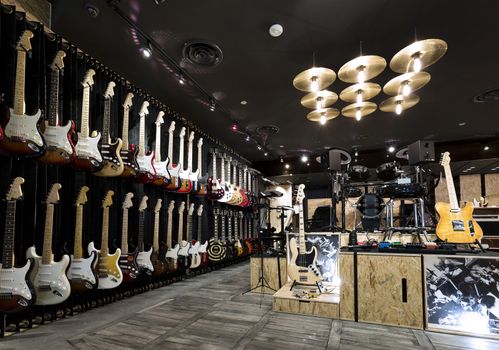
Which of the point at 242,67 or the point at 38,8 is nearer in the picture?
the point at 38,8

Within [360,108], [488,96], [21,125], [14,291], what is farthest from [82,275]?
[488,96]

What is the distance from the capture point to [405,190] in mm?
3438

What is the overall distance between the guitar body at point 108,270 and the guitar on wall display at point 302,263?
1.98m

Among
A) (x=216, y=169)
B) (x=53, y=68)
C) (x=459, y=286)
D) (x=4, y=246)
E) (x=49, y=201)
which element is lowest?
(x=459, y=286)

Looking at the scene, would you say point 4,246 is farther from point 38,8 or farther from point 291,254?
point 291,254

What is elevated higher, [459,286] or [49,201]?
[49,201]

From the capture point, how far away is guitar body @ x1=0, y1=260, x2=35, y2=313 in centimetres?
207

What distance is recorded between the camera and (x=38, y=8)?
2615 mm

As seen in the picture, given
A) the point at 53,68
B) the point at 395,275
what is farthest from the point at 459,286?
the point at 53,68

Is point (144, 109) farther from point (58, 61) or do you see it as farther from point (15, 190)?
point (15, 190)

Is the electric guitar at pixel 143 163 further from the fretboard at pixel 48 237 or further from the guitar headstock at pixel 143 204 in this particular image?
the fretboard at pixel 48 237

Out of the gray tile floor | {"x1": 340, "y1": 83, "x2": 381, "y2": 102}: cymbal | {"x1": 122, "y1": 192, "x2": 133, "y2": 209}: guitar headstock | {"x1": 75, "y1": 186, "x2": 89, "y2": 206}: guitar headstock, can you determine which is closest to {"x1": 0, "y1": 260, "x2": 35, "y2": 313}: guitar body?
the gray tile floor

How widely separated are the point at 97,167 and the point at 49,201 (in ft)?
1.79

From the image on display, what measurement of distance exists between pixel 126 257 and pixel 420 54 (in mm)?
4088
